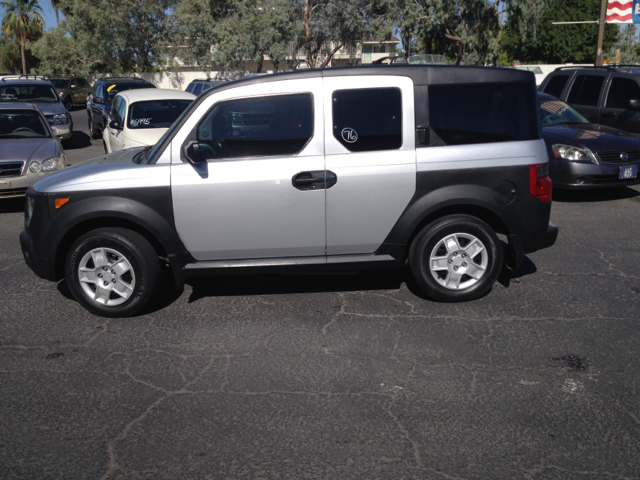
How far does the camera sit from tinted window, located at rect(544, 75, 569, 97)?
13078 mm

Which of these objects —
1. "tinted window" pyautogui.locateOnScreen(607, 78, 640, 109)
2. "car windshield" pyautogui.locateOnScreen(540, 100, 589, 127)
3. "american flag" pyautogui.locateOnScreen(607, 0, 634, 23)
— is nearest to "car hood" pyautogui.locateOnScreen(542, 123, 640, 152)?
"car windshield" pyautogui.locateOnScreen(540, 100, 589, 127)

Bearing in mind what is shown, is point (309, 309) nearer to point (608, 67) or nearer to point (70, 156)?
point (608, 67)

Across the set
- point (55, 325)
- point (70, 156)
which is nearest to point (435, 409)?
point (55, 325)

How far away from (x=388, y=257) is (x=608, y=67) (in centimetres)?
930

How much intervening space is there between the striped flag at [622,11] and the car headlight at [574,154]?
1210cm

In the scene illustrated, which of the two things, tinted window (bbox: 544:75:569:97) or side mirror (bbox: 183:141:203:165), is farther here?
tinted window (bbox: 544:75:569:97)

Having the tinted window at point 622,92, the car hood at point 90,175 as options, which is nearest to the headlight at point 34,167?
the car hood at point 90,175

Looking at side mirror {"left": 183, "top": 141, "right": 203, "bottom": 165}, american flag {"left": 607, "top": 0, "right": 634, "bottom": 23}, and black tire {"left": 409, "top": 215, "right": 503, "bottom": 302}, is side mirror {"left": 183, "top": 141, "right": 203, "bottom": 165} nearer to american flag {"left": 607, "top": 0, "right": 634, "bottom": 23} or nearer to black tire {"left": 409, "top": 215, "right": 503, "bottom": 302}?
black tire {"left": 409, "top": 215, "right": 503, "bottom": 302}

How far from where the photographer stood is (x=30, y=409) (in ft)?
12.8

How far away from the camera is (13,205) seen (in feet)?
33.9

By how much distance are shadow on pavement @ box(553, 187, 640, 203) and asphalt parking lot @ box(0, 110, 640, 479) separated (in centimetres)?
410

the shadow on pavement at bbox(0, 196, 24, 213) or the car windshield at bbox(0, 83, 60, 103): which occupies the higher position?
the car windshield at bbox(0, 83, 60, 103)

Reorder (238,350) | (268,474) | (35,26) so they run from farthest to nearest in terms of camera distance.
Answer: (35,26) < (238,350) < (268,474)

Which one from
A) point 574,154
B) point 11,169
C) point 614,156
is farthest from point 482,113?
point 11,169
